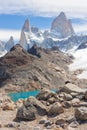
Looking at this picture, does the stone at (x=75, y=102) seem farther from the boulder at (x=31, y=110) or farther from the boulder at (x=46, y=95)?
the boulder at (x=31, y=110)

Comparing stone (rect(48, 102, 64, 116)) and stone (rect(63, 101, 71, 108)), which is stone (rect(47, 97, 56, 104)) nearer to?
stone (rect(63, 101, 71, 108))

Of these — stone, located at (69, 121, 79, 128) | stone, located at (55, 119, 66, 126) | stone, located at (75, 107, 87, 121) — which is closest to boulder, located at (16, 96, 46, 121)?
stone, located at (55, 119, 66, 126)

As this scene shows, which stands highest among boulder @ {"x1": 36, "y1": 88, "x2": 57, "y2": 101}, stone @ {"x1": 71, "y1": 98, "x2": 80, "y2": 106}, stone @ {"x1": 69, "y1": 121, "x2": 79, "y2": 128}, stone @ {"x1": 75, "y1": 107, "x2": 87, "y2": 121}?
stone @ {"x1": 75, "y1": 107, "x2": 87, "y2": 121}

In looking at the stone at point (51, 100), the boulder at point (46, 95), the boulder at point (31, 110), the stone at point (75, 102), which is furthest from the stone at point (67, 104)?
the boulder at point (46, 95)

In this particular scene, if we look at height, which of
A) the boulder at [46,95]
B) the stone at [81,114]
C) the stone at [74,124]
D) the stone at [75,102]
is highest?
the stone at [81,114]

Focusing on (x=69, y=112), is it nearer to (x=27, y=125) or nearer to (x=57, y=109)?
(x=57, y=109)

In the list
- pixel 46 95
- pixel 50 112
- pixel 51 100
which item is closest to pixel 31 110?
pixel 50 112

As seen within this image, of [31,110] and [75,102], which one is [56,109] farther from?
[75,102]

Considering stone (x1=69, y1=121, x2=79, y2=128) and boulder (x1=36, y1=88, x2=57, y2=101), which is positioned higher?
stone (x1=69, y1=121, x2=79, y2=128)
